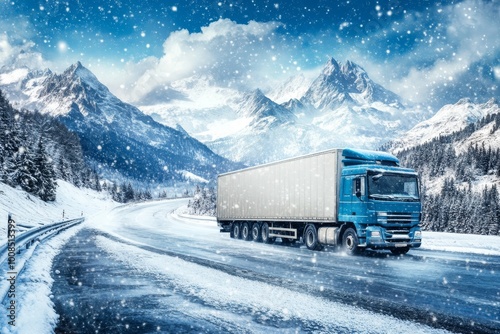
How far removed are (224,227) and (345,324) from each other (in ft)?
72.0

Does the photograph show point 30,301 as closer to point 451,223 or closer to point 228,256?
point 228,256

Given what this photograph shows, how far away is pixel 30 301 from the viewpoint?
21.6 ft

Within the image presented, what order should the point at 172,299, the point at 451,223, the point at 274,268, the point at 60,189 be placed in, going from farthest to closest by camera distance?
1. the point at 451,223
2. the point at 60,189
3. the point at 274,268
4. the point at 172,299

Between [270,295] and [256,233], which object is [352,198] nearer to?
[256,233]

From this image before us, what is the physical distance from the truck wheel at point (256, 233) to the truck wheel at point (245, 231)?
0.51 metres

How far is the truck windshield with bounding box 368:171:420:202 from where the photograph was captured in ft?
49.6

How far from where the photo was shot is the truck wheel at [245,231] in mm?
23766

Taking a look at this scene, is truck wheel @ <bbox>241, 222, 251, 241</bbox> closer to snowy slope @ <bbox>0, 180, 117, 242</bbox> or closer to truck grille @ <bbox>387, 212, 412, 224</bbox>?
truck grille @ <bbox>387, 212, 412, 224</bbox>

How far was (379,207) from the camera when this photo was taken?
48.5ft

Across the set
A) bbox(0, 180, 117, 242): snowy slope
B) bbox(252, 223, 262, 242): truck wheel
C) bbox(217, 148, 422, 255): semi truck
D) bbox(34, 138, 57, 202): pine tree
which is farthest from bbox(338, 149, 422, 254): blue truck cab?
bbox(34, 138, 57, 202): pine tree

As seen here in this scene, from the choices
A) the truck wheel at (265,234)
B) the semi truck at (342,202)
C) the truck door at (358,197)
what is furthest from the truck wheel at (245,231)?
the truck door at (358,197)

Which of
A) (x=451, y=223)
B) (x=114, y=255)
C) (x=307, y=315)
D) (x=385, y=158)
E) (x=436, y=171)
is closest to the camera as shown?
(x=307, y=315)

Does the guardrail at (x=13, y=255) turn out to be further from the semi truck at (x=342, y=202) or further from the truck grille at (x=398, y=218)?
the truck grille at (x=398, y=218)

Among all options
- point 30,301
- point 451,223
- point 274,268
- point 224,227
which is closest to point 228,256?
point 274,268
